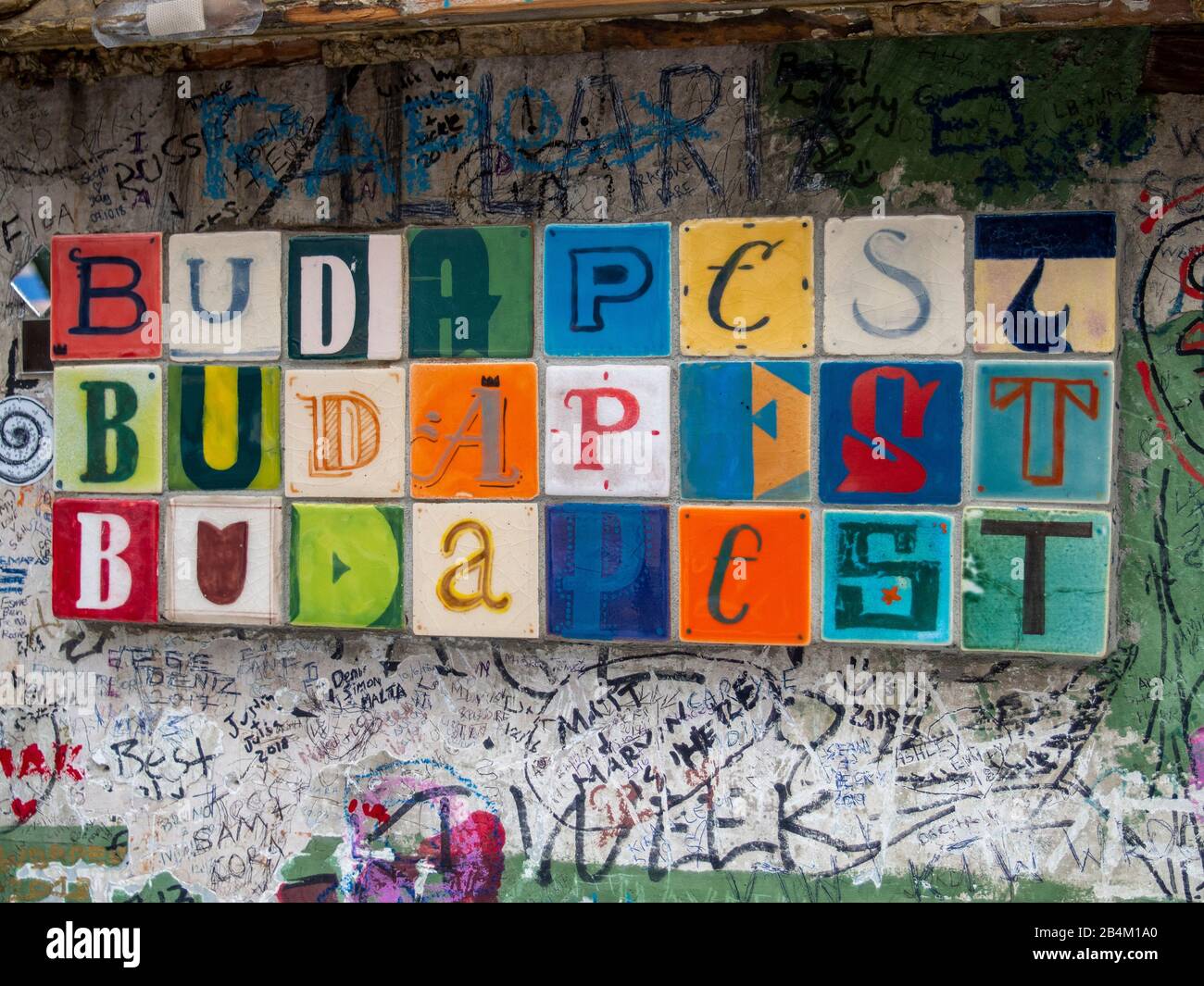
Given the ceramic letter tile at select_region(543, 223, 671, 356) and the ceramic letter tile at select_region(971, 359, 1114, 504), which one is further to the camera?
the ceramic letter tile at select_region(543, 223, 671, 356)

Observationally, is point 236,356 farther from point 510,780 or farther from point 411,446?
point 510,780

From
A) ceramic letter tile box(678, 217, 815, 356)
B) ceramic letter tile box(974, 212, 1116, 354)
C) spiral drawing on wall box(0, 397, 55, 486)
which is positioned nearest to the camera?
ceramic letter tile box(974, 212, 1116, 354)

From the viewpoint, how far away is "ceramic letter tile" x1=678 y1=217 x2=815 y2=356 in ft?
10.7

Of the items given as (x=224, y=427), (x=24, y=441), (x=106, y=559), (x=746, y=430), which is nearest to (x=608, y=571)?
(x=746, y=430)

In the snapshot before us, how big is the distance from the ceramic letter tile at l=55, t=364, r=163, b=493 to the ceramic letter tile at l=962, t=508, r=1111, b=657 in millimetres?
2758

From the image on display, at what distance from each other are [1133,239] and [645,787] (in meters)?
2.36

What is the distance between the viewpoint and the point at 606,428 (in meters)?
3.35

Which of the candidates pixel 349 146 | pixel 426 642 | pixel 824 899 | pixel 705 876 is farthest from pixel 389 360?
pixel 824 899

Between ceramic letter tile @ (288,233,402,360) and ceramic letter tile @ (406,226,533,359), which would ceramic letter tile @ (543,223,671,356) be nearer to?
ceramic letter tile @ (406,226,533,359)

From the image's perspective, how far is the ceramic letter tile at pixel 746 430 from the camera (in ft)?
10.8

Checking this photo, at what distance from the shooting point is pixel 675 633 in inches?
132

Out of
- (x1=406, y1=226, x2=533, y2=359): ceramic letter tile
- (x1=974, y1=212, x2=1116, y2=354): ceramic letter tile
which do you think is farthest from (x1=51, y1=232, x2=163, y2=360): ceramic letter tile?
(x1=974, y1=212, x2=1116, y2=354): ceramic letter tile

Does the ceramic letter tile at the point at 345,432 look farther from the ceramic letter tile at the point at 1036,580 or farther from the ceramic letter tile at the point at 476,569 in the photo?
the ceramic letter tile at the point at 1036,580

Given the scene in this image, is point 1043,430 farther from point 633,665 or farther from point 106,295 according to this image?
point 106,295
